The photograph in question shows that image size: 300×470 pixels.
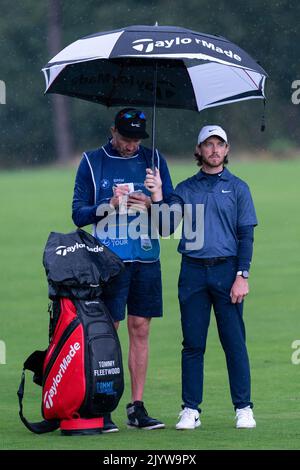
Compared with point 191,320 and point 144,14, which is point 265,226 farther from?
point 144,14

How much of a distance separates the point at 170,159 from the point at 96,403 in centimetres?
2649

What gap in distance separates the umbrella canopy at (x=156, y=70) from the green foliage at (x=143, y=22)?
83.9ft

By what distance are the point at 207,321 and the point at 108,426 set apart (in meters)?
0.77

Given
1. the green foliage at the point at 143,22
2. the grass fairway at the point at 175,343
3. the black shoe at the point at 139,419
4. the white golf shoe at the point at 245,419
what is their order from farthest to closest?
the green foliage at the point at 143,22, the black shoe at the point at 139,419, the white golf shoe at the point at 245,419, the grass fairway at the point at 175,343

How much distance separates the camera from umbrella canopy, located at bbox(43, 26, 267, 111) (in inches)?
281

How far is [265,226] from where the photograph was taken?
22078mm

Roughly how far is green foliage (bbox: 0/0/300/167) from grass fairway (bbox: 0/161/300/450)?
839 centimetres

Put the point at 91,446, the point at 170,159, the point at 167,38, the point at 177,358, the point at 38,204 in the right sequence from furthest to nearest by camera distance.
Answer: the point at 170,159 < the point at 38,204 < the point at 177,358 < the point at 167,38 < the point at 91,446

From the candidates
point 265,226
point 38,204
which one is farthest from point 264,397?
point 38,204

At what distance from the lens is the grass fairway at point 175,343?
22.8ft

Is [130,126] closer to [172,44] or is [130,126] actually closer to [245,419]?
[172,44]

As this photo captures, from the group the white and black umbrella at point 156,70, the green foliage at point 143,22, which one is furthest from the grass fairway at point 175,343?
the green foliage at point 143,22

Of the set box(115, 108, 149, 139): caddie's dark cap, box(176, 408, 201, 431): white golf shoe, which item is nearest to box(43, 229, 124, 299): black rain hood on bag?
box(115, 108, 149, 139): caddie's dark cap

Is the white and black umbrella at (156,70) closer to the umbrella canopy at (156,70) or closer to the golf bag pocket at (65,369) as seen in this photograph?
the umbrella canopy at (156,70)
